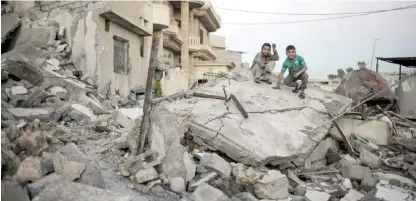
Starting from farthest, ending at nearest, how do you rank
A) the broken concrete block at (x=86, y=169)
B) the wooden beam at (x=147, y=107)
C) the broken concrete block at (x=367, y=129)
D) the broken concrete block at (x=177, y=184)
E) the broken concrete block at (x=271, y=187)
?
the broken concrete block at (x=367, y=129)
the broken concrete block at (x=271, y=187)
the wooden beam at (x=147, y=107)
the broken concrete block at (x=177, y=184)
the broken concrete block at (x=86, y=169)

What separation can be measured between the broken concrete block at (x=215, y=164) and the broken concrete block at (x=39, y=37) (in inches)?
257

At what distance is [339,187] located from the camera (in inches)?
179

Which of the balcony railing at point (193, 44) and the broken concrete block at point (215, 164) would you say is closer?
the broken concrete block at point (215, 164)

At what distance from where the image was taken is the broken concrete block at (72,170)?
2869 mm

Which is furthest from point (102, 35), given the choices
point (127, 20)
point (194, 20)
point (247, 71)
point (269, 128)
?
point (194, 20)

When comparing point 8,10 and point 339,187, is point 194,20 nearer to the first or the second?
point 8,10

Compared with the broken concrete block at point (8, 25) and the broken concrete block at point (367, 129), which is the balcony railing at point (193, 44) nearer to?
the broken concrete block at point (8, 25)

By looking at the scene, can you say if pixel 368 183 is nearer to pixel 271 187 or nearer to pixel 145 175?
pixel 271 187

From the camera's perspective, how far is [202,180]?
11.8 ft

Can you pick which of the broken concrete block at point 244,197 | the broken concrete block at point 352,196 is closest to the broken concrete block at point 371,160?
the broken concrete block at point 352,196

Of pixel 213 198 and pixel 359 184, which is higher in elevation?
pixel 213 198

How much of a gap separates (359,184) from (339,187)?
50 centimetres

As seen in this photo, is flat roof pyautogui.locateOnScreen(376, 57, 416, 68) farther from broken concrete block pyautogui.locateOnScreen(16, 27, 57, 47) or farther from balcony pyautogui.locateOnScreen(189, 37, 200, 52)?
broken concrete block pyautogui.locateOnScreen(16, 27, 57, 47)

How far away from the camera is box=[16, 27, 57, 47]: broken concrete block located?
28.8 ft
